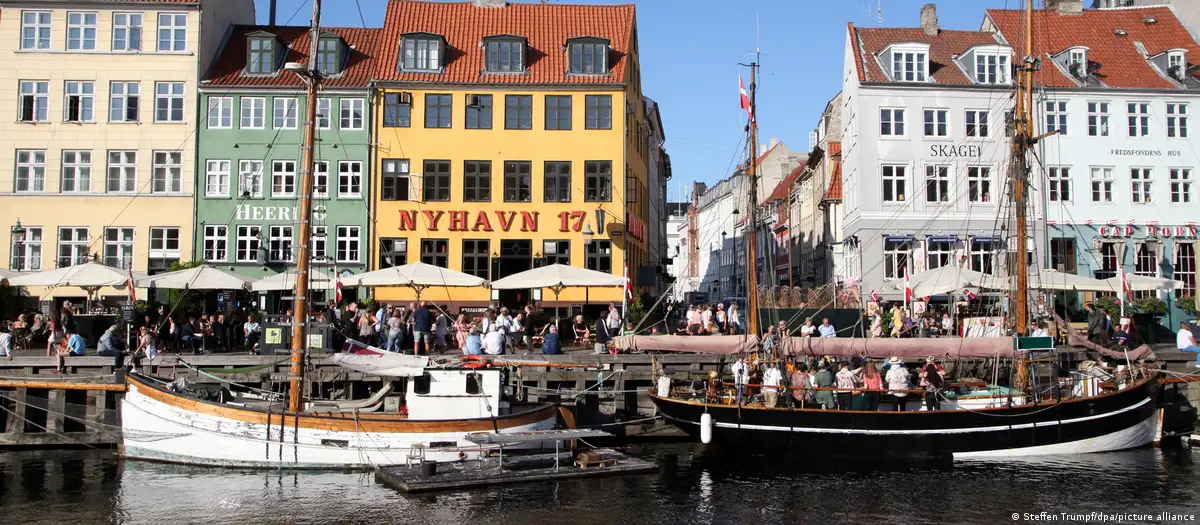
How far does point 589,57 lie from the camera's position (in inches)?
1671

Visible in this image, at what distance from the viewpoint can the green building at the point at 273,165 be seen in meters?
41.1

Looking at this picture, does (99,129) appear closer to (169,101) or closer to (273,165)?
(169,101)

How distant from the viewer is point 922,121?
139 feet

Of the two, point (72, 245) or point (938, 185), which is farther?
point (938, 185)

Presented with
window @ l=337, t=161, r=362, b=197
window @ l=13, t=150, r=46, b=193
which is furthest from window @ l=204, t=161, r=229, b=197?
window @ l=13, t=150, r=46, b=193

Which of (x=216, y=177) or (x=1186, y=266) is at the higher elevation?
(x=216, y=177)

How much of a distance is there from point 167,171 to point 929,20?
33.1 meters

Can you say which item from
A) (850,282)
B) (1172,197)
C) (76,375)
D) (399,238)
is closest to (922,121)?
(850,282)

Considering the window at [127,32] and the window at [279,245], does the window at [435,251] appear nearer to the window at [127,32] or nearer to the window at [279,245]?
the window at [279,245]

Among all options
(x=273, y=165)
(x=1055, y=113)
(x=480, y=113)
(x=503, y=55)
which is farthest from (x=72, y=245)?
(x=1055, y=113)

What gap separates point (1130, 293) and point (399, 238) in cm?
2675

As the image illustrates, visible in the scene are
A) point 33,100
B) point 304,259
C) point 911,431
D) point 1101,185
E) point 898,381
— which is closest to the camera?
point 304,259

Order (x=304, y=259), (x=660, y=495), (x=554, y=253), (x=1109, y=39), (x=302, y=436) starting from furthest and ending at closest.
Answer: (x=1109, y=39), (x=554, y=253), (x=304, y=259), (x=302, y=436), (x=660, y=495)

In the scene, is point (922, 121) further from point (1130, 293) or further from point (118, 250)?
point (118, 250)
